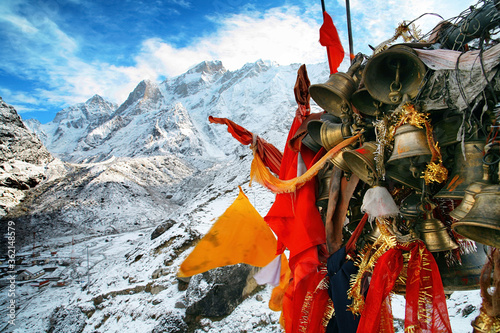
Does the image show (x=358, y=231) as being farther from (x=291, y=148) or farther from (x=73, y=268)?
(x=73, y=268)

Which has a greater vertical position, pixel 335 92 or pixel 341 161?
pixel 335 92

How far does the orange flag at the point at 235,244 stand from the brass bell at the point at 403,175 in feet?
6.90

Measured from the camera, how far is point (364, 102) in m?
2.54

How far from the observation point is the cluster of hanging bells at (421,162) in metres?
1.59

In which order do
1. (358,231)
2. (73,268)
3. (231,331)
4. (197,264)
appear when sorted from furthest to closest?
(73,268) < (231,331) < (197,264) < (358,231)

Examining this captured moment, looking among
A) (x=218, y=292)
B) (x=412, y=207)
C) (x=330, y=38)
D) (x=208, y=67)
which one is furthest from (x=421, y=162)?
(x=208, y=67)

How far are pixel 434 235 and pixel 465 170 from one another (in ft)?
1.77

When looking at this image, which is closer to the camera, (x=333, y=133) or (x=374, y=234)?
(x=374, y=234)

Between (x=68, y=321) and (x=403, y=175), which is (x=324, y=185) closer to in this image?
(x=403, y=175)

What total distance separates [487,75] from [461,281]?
5.12 feet

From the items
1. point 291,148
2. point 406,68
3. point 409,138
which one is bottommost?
point 409,138

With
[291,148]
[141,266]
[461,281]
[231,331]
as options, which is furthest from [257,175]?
[141,266]

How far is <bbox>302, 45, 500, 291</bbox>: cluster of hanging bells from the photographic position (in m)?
1.59

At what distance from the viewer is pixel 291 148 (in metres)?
3.43
